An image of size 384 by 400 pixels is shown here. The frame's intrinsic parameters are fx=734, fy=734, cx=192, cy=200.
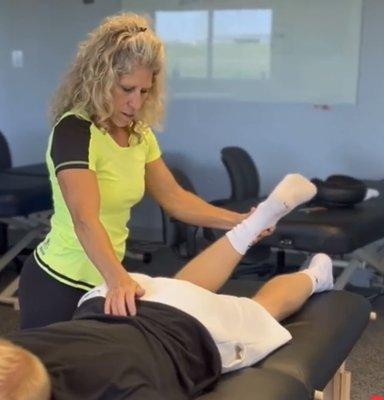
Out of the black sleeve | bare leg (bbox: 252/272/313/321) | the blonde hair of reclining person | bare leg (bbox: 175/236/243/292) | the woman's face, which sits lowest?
bare leg (bbox: 252/272/313/321)

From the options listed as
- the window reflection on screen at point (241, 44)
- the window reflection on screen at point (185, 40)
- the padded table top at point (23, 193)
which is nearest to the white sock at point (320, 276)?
the padded table top at point (23, 193)

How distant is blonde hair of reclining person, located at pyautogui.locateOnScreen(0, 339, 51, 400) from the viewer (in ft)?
3.67

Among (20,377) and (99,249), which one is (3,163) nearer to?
(99,249)

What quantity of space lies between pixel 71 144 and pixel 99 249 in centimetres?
26

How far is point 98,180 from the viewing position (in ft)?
5.93

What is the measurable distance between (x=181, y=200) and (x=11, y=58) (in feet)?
11.3

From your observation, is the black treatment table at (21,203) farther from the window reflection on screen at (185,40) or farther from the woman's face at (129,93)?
the woman's face at (129,93)

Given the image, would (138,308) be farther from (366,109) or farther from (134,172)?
(366,109)

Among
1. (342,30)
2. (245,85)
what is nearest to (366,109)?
(342,30)

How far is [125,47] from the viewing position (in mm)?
Result: 1755

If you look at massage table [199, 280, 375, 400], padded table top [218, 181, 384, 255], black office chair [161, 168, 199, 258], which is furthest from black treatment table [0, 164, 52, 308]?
massage table [199, 280, 375, 400]

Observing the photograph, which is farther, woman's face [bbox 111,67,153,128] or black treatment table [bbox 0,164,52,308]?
black treatment table [bbox 0,164,52,308]

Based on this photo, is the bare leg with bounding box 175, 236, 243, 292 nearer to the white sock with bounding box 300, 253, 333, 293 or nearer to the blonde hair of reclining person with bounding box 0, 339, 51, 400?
the white sock with bounding box 300, 253, 333, 293

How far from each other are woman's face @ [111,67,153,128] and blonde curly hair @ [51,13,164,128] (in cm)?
2
